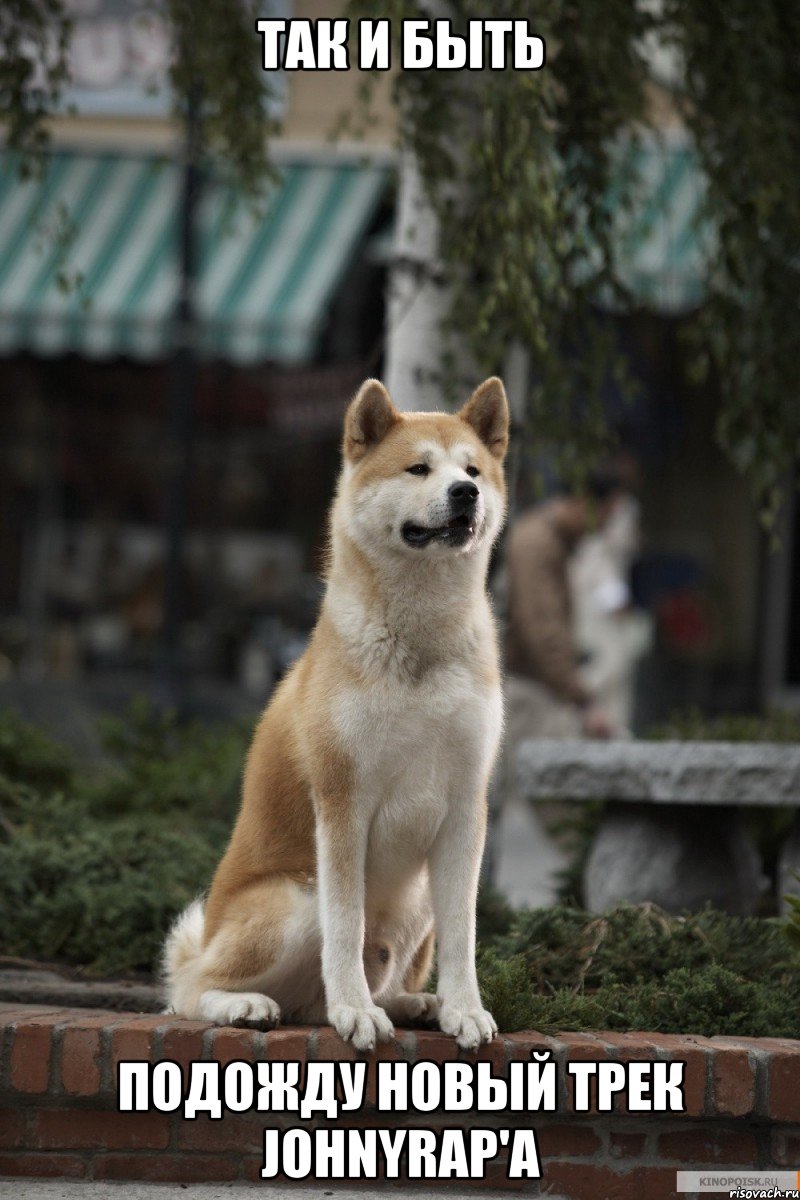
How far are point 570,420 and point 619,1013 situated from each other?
280 cm

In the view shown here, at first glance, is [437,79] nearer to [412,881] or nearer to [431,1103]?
[412,881]

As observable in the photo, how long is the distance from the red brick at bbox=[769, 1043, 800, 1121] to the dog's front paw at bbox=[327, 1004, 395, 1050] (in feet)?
2.83

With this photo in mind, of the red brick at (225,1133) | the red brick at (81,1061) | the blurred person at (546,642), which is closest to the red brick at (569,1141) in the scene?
the red brick at (225,1133)

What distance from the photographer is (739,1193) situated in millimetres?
3486

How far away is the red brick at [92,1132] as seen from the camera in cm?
353

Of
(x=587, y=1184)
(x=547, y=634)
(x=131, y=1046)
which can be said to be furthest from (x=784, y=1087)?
(x=547, y=634)

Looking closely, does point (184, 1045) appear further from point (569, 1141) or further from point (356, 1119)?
point (569, 1141)

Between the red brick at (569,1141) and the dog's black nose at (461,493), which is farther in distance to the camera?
the red brick at (569,1141)

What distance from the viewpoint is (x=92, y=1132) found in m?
3.54

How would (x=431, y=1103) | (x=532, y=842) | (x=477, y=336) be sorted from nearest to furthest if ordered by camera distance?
1. (x=431, y=1103)
2. (x=477, y=336)
3. (x=532, y=842)

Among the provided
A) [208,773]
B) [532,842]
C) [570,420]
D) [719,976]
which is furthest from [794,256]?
[532,842]

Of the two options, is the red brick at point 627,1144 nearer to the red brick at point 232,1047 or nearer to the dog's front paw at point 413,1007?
the dog's front paw at point 413,1007

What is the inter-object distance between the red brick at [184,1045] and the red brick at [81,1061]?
6.2 inches

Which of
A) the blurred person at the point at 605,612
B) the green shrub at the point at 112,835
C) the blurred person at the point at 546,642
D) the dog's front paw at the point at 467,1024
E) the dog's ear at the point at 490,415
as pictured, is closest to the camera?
the dog's front paw at the point at 467,1024
